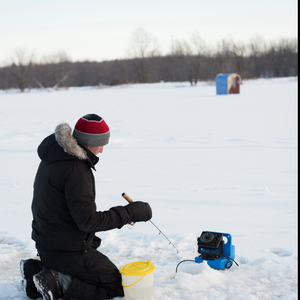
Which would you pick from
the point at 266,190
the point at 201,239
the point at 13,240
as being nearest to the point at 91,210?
the point at 201,239

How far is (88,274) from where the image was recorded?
7.90 ft

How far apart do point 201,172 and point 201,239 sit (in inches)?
124

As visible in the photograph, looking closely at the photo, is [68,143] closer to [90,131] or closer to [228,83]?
[90,131]

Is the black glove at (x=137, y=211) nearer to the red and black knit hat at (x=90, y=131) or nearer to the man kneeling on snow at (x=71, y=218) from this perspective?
the man kneeling on snow at (x=71, y=218)

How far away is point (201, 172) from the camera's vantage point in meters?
6.00

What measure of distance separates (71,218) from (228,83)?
68.8 feet

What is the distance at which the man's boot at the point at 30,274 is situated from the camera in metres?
2.44

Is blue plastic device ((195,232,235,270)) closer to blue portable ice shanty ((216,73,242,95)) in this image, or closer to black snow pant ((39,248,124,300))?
black snow pant ((39,248,124,300))

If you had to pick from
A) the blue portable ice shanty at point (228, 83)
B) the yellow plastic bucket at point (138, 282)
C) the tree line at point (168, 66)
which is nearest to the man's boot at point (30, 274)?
the yellow plastic bucket at point (138, 282)

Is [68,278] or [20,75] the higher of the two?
[20,75]

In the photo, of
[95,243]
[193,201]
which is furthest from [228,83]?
[95,243]

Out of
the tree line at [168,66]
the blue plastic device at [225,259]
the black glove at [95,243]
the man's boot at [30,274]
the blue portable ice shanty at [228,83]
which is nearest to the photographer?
the man's boot at [30,274]

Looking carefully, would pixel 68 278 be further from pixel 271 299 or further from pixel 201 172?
pixel 201 172

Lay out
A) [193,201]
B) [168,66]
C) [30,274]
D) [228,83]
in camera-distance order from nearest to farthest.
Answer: [30,274], [193,201], [228,83], [168,66]
